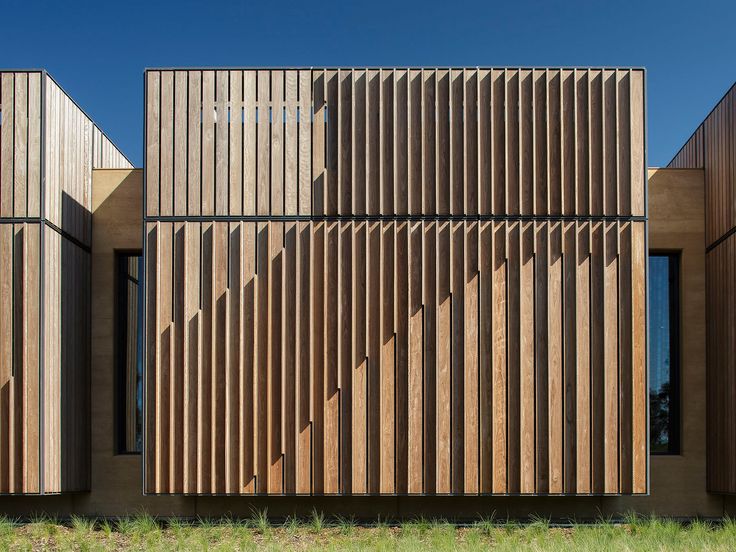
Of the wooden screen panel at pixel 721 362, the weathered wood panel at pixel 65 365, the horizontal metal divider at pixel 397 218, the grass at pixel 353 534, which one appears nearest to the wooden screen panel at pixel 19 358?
the weathered wood panel at pixel 65 365

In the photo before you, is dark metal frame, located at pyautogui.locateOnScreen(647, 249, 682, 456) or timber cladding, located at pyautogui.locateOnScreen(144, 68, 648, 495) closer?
timber cladding, located at pyautogui.locateOnScreen(144, 68, 648, 495)

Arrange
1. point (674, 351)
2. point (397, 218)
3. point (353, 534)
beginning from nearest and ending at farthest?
1. point (353, 534)
2. point (397, 218)
3. point (674, 351)

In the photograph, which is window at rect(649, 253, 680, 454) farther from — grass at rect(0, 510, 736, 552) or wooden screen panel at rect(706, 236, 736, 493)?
grass at rect(0, 510, 736, 552)

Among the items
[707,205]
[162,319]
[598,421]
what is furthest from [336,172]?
[707,205]

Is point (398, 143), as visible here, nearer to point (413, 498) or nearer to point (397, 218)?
point (397, 218)

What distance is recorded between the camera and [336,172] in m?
9.11

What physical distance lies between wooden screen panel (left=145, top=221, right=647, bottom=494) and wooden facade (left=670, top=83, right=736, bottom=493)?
116 centimetres

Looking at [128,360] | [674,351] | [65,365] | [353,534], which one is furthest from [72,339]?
[674,351]

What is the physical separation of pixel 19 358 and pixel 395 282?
4.36 metres

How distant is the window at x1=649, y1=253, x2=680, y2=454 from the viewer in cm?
990

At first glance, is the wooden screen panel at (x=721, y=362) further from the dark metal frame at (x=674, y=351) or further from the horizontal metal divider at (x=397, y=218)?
the horizontal metal divider at (x=397, y=218)

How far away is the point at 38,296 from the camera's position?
8.86 meters

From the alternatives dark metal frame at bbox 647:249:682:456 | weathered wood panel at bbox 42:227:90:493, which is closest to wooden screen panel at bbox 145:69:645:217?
weathered wood panel at bbox 42:227:90:493

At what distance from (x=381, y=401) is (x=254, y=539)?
6.66 ft
